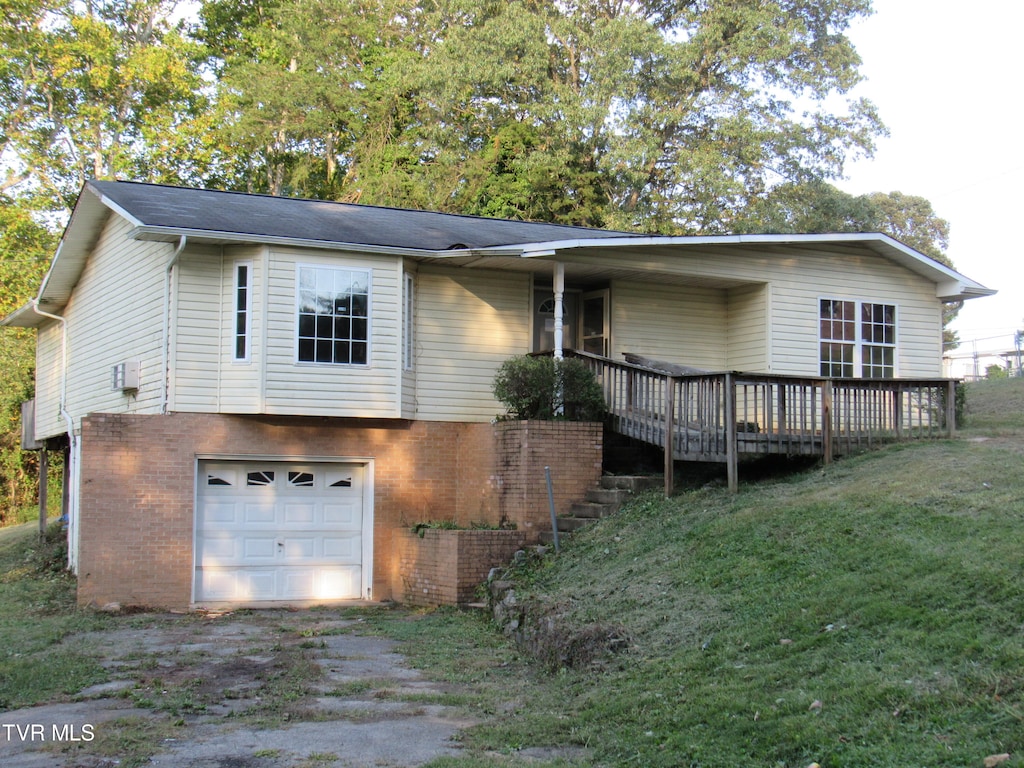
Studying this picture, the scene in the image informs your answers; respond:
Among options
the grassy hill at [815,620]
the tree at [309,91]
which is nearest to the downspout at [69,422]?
the grassy hill at [815,620]

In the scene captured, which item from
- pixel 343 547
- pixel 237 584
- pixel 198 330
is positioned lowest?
pixel 237 584

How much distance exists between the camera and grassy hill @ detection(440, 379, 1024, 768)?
21.0 ft

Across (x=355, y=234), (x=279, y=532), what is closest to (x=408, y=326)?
(x=355, y=234)

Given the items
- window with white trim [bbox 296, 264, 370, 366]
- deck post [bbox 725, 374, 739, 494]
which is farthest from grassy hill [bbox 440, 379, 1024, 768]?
window with white trim [bbox 296, 264, 370, 366]

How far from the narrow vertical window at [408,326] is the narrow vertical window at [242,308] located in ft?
7.21

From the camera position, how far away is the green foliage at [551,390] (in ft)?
51.0

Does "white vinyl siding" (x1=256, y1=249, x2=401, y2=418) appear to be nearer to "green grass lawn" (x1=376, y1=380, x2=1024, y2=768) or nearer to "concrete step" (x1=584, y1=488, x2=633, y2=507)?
"concrete step" (x1=584, y1=488, x2=633, y2=507)

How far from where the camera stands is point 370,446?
1625 cm

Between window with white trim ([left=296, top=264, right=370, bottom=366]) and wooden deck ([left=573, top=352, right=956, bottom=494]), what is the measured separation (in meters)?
3.86

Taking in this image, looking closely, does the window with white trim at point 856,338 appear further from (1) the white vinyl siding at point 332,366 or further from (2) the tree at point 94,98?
(2) the tree at point 94,98

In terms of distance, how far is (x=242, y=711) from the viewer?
8.42m

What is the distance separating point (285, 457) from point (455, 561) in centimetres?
313

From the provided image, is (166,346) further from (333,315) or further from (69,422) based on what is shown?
(69,422)

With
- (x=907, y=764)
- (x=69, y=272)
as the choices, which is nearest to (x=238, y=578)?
(x=69, y=272)
